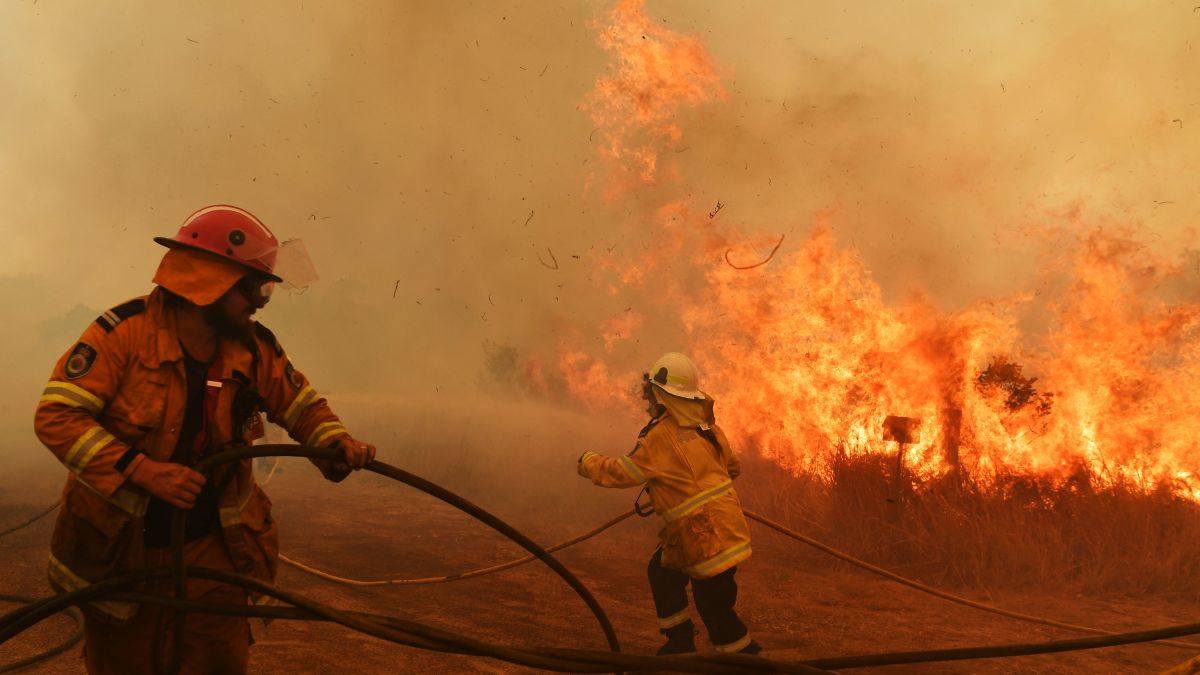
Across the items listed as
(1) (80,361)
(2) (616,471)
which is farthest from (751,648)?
(1) (80,361)

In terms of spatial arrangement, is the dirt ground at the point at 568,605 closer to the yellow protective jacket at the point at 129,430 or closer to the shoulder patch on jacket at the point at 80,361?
the yellow protective jacket at the point at 129,430

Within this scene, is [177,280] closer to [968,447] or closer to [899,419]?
[899,419]

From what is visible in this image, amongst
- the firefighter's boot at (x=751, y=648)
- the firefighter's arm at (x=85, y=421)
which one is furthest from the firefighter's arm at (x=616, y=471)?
the firefighter's arm at (x=85, y=421)

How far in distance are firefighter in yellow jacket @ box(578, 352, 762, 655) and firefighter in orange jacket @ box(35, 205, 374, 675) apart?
2.37 metres

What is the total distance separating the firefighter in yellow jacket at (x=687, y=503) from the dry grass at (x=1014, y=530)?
4016 mm

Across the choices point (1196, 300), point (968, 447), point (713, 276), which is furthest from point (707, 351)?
point (1196, 300)

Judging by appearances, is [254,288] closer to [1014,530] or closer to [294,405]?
[294,405]

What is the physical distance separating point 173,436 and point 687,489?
3.06 meters

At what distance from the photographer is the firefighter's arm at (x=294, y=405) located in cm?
308

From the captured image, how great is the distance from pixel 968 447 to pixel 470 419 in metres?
12.4

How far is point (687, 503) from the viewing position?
4.83 metres

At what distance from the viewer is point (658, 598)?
16.8 ft

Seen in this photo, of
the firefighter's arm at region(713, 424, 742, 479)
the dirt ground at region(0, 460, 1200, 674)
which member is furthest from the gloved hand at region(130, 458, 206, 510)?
the firefighter's arm at region(713, 424, 742, 479)

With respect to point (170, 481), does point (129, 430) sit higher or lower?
higher
